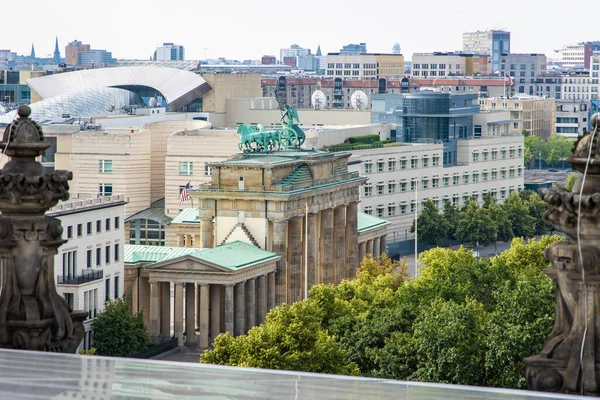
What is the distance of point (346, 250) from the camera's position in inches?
6481

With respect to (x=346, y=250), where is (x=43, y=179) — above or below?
above

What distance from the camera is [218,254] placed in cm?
13688

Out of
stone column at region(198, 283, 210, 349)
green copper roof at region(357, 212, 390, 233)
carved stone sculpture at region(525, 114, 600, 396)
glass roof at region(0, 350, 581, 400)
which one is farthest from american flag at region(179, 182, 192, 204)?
carved stone sculpture at region(525, 114, 600, 396)

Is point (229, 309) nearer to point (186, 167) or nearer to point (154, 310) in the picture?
point (154, 310)

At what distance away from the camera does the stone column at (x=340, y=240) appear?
162 meters

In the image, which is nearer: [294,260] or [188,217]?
[294,260]

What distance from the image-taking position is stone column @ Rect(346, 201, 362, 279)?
165 metres

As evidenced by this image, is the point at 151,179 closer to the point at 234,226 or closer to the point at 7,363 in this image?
the point at 234,226

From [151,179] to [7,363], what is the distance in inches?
6219

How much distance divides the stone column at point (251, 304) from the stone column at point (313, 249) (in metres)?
12.4

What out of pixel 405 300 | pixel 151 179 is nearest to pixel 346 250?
pixel 151 179

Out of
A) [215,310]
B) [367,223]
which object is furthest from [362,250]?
Answer: [215,310]

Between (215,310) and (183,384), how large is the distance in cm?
10359

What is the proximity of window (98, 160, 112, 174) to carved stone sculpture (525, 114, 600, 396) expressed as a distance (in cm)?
15211
